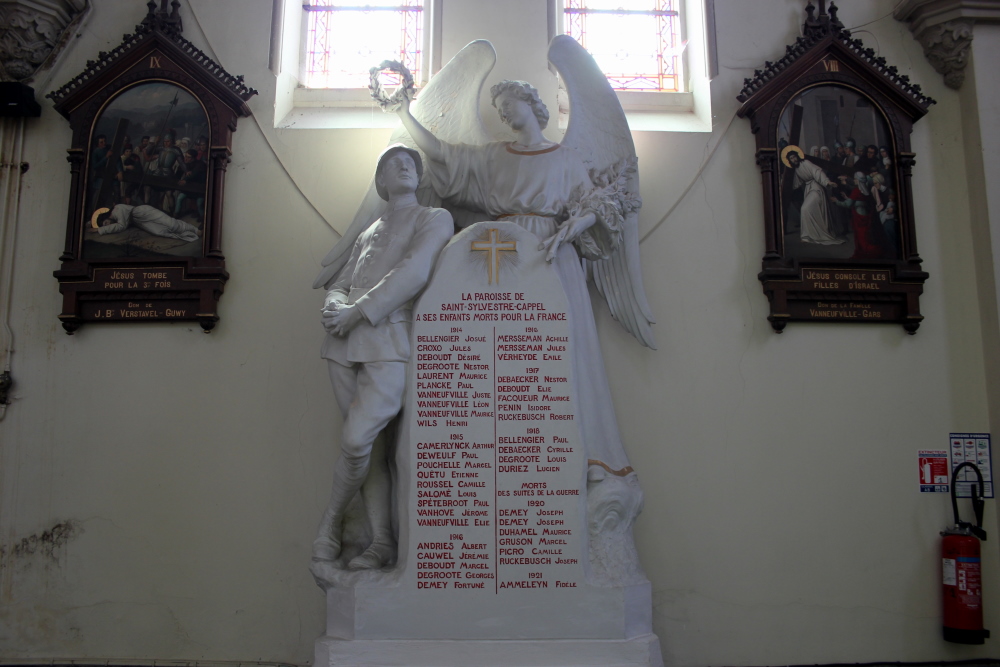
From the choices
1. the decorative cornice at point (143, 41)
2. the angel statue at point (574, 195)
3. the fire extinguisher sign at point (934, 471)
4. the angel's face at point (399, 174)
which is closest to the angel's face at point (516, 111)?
the angel statue at point (574, 195)

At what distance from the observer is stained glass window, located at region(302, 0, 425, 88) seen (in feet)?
18.6

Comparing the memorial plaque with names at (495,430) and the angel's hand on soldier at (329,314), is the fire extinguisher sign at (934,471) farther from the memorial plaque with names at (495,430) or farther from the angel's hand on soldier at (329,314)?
the angel's hand on soldier at (329,314)

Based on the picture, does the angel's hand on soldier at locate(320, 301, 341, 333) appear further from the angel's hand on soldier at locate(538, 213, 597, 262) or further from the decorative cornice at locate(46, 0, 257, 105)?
the decorative cornice at locate(46, 0, 257, 105)

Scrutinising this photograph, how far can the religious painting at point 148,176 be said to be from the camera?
4953 mm

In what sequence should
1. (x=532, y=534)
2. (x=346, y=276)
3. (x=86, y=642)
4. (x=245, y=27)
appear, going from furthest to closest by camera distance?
(x=245, y=27)
(x=86, y=642)
(x=346, y=276)
(x=532, y=534)

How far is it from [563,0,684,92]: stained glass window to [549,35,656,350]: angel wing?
928 mm

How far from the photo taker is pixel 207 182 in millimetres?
5012

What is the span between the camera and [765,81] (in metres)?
5.19

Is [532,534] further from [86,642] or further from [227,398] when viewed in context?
[86,642]

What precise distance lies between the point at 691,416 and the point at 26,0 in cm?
468

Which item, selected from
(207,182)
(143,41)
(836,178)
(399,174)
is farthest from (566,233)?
(143,41)

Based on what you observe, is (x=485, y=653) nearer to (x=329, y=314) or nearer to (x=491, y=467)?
(x=491, y=467)

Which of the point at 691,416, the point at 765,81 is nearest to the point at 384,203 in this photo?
the point at 691,416

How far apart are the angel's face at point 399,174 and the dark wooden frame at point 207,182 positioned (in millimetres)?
1290
